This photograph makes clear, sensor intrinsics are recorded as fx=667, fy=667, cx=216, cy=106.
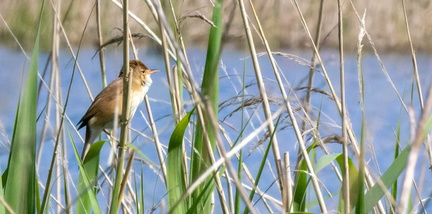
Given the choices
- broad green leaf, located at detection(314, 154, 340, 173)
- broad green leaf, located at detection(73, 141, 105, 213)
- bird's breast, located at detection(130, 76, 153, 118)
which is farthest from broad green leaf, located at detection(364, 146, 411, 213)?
bird's breast, located at detection(130, 76, 153, 118)

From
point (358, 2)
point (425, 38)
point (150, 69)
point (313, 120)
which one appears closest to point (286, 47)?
point (358, 2)

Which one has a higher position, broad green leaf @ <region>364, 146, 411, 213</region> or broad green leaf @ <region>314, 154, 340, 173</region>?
broad green leaf @ <region>314, 154, 340, 173</region>

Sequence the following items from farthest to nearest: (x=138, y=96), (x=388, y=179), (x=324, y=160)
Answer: (x=138, y=96) < (x=324, y=160) < (x=388, y=179)

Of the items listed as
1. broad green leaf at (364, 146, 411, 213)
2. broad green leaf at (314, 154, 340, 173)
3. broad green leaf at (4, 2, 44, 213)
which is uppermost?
broad green leaf at (4, 2, 44, 213)

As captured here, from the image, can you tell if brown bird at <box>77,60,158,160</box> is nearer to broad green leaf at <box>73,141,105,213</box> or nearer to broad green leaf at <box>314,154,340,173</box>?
broad green leaf at <box>73,141,105,213</box>

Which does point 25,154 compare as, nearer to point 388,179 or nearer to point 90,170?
point 90,170

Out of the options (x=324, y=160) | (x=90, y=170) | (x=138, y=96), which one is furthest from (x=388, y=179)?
(x=138, y=96)

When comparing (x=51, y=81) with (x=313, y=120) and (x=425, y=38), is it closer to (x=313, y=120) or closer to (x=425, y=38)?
(x=313, y=120)

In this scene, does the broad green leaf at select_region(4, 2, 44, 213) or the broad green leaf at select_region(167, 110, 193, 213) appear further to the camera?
the broad green leaf at select_region(167, 110, 193, 213)

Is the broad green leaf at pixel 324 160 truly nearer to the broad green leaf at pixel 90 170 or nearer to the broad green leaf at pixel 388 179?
the broad green leaf at pixel 388 179

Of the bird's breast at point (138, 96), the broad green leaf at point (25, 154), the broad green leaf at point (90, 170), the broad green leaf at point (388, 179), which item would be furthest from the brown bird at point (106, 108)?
the broad green leaf at point (388, 179)

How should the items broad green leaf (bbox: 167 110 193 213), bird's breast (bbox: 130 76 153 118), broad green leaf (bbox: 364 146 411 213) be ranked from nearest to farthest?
broad green leaf (bbox: 364 146 411 213) → broad green leaf (bbox: 167 110 193 213) → bird's breast (bbox: 130 76 153 118)

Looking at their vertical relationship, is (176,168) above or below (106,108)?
below

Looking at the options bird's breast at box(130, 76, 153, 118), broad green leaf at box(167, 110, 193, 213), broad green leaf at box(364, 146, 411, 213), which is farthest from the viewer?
bird's breast at box(130, 76, 153, 118)
